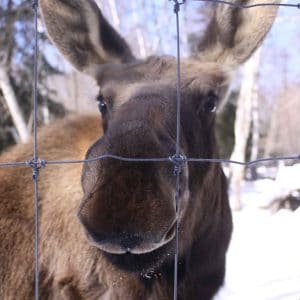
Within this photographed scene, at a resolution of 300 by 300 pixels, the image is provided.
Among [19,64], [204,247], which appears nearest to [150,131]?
[204,247]

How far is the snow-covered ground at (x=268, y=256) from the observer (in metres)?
6.76

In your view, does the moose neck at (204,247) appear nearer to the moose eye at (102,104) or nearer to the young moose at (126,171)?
the young moose at (126,171)

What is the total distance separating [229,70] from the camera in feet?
12.6

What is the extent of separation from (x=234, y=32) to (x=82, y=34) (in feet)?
3.82

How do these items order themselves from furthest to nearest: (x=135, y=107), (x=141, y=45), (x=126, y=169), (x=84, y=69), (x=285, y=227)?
(x=141, y=45) → (x=285, y=227) → (x=84, y=69) → (x=135, y=107) → (x=126, y=169)

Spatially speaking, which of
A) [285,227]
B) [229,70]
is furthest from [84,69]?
[285,227]

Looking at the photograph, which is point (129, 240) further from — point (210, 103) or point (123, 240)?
point (210, 103)

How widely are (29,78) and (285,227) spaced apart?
1172cm

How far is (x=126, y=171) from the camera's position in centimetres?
241

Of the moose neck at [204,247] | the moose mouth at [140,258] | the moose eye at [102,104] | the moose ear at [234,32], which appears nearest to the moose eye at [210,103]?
the moose neck at [204,247]

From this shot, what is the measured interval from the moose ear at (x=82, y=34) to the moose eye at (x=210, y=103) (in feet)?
2.77

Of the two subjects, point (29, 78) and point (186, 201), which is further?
point (29, 78)

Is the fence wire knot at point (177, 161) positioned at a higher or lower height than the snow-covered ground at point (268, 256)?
higher

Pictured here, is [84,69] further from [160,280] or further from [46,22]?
[160,280]
